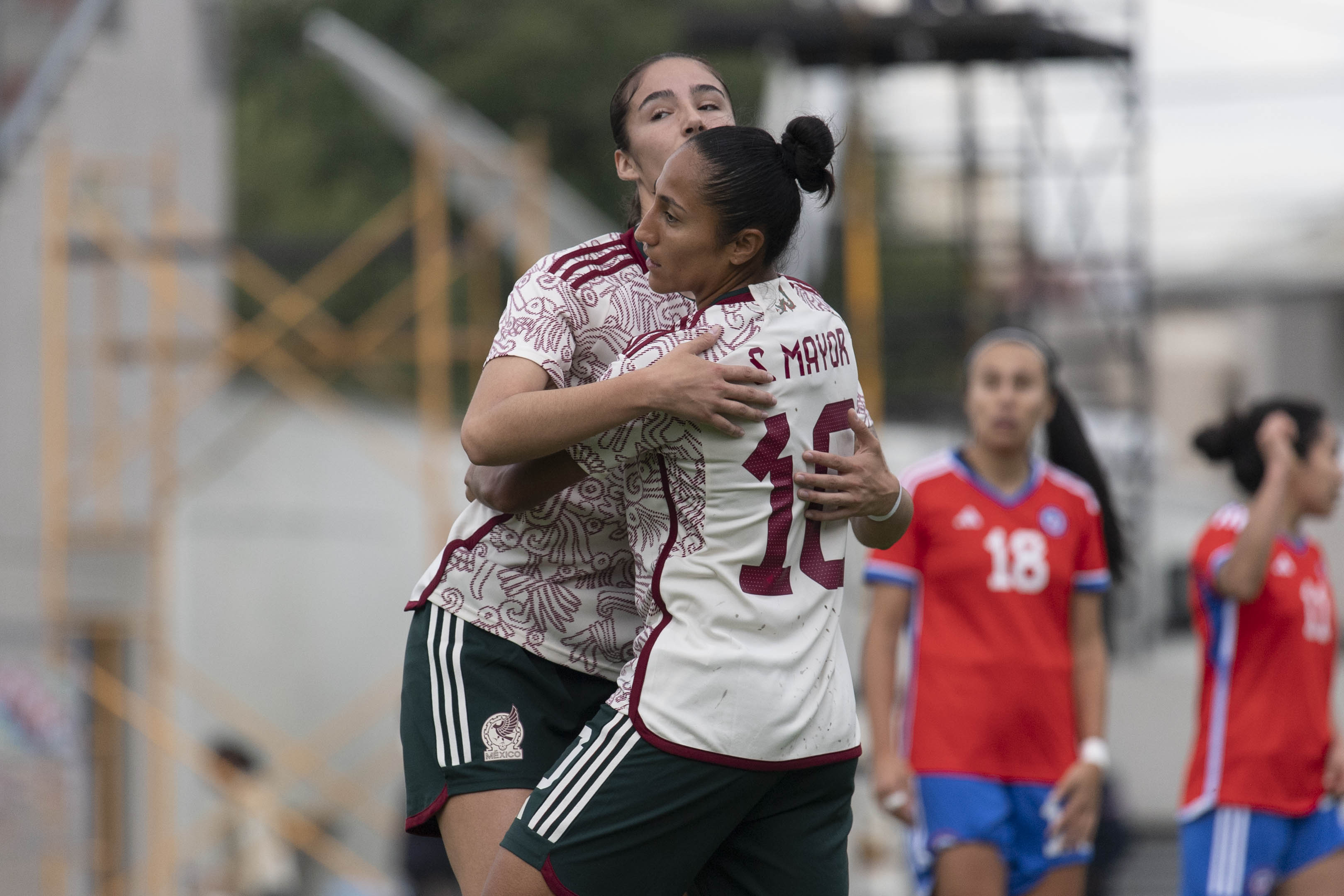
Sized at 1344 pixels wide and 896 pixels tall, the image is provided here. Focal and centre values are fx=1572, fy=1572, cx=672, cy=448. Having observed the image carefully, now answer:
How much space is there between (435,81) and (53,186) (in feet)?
53.0

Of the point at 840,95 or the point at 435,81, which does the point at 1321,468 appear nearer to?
the point at 840,95

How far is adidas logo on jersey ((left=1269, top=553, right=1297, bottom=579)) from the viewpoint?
429cm

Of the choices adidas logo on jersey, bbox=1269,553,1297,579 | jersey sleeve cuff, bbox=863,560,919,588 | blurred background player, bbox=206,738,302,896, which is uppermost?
jersey sleeve cuff, bbox=863,560,919,588

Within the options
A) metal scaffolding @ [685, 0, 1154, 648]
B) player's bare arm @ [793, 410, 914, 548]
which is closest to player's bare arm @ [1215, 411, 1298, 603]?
player's bare arm @ [793, 410, 914, 548]

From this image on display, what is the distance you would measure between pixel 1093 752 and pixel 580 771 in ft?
6.83

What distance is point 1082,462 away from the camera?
4.39 meters

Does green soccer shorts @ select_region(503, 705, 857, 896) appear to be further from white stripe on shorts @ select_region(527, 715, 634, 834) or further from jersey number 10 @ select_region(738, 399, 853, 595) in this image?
jersey number 10 @ select_region(738, 399, 853, 595)

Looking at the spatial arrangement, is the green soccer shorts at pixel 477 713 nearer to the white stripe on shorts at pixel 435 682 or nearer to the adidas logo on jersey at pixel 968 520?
the white stripe on shorts at pixel 435 682

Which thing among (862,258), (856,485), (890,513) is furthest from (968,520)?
(862,258)

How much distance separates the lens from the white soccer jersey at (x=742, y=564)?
2053mm

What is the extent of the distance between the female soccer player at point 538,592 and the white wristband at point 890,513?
10cm

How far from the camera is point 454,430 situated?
13508 mm

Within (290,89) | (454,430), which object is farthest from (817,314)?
(290,89)

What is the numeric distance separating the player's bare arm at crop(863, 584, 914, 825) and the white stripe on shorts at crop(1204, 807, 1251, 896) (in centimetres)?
91
